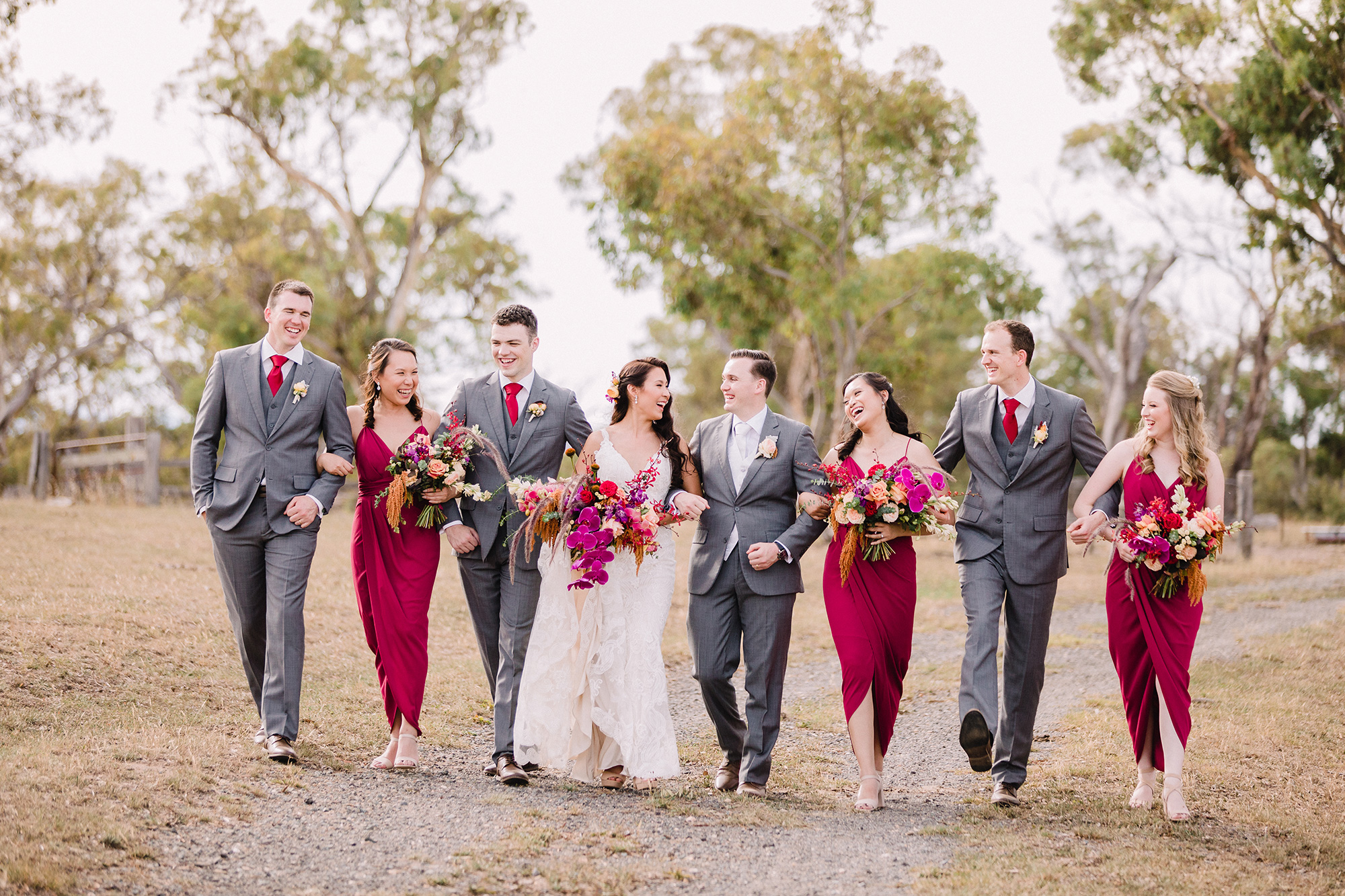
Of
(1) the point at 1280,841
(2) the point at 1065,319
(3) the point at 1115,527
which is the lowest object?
(1) the point at 1280,841

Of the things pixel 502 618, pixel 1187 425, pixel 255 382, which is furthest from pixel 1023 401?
pixel 255 382

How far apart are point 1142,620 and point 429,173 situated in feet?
94.4

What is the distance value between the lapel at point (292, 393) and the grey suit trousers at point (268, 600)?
15.7 inches

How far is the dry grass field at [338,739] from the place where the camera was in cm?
468

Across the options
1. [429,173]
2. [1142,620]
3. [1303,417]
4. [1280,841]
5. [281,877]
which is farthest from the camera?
[1303,417]

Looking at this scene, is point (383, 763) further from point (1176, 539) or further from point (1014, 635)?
point (1176, 539)

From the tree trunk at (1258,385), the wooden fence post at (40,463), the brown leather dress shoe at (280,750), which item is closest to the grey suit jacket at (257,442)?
the brown leather dress shoe at (280,750)

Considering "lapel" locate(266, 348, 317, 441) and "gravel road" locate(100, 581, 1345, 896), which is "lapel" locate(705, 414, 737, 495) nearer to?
"gravel road" locate(100, 581, 1345, 896)

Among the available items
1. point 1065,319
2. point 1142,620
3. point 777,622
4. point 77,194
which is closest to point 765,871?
point 777,622

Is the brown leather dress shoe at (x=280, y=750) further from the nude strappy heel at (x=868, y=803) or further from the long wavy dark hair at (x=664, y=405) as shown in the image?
the nude strappy heel at (x=868, y=803)

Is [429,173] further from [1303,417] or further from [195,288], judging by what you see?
[1303,417]

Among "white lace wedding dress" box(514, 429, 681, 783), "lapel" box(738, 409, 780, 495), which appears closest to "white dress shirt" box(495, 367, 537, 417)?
"white lace wedding dress" box(514, 429, 681, 783)

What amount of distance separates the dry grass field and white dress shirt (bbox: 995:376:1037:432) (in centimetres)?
200

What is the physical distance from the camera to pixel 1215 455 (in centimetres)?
591
